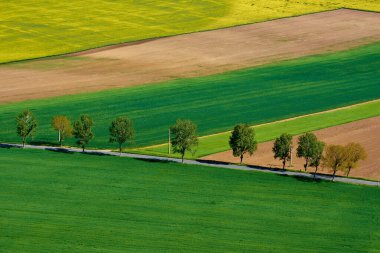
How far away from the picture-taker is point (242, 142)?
4370 inches

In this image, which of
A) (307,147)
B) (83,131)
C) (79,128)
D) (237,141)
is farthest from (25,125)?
(307,147)

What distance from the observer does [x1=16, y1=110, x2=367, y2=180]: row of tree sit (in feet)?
351

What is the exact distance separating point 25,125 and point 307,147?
34757 millimetres

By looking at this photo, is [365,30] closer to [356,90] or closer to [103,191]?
[356,90]

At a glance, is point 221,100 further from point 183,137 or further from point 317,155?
point 317,155

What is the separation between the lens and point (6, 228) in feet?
294

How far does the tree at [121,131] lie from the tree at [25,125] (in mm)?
10474

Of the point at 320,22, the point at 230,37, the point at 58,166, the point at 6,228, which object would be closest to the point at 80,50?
the point at 230,37

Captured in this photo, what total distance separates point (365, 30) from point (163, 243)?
10666 centimetres

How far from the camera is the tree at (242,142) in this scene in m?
111

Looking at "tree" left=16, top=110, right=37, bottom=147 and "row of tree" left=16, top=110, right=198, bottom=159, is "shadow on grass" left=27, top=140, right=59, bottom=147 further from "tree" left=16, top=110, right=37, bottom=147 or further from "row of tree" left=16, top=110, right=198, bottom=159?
"tree" left=16, top=110, right=37, bottom=147

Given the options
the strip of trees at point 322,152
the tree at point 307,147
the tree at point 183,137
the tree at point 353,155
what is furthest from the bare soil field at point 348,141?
the tree at point 183,137

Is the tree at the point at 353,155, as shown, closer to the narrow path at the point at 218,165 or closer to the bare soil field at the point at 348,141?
the narrow path at the point at 218,165

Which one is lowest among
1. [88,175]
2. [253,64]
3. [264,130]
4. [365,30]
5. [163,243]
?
[163,243]
